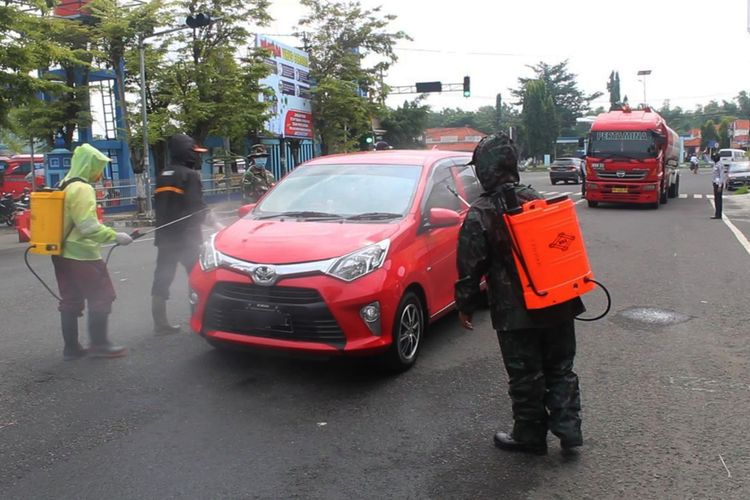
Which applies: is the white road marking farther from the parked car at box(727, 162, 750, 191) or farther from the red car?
the parked car at box(727, 162, 750, 191)

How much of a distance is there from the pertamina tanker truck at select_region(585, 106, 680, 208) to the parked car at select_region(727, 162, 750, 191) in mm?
11718

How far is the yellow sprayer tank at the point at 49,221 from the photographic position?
16.9ft

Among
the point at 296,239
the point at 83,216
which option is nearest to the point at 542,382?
the point at 296,239

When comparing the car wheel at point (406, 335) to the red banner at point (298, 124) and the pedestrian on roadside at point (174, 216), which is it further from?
the red banner at point (298, 124)

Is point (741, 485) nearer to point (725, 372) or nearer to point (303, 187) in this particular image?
point (725, 372)

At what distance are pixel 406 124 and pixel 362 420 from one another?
5046 centimetres

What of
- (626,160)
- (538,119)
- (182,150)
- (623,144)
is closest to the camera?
(182,150)

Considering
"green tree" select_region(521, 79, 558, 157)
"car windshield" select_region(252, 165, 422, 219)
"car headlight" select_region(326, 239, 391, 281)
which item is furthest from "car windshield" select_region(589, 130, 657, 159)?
"green tree" select_region(521, 79, 558, 157)

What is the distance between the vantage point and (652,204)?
71.1ft

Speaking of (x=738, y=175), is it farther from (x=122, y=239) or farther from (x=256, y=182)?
(x=122, y=239)

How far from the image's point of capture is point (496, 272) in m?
Result: 3.64

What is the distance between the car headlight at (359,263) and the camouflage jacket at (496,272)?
3.66ft

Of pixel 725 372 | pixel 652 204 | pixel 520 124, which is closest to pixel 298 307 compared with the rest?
pixel 725 372

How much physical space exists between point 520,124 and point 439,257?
8678cm
